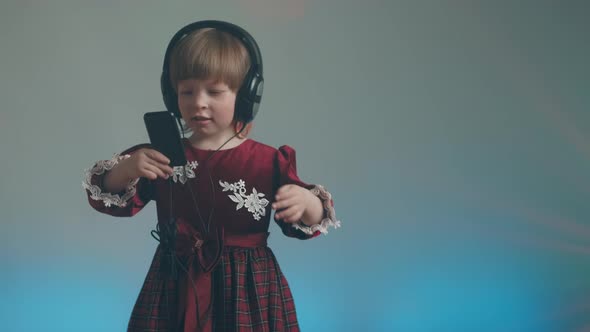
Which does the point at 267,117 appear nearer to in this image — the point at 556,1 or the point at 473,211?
the point at 473,211

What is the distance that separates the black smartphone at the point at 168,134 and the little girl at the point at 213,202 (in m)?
0.02

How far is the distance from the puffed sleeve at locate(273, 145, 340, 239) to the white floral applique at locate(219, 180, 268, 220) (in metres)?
0.04

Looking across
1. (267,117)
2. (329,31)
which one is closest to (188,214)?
(267,117)

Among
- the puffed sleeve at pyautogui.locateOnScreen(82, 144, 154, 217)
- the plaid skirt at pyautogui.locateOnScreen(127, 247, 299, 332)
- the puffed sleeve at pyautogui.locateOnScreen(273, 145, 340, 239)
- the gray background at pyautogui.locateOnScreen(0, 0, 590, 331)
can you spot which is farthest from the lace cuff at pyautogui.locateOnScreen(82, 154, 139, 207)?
the gray background at pyautogui.locateOnScreen(0, 0, 590, 331)

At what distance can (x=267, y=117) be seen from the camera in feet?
5.41

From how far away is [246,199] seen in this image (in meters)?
0.92

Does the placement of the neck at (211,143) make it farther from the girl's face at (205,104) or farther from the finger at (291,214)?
the finger at (291,214)

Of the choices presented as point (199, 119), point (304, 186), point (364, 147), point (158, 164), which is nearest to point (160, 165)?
point (158, 164)

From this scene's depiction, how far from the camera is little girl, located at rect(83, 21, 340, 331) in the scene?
889 millimetres

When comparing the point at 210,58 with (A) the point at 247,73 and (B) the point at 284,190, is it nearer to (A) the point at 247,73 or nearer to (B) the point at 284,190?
(A) the point at 247,73

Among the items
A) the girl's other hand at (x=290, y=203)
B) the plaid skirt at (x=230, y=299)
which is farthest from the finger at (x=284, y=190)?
the plaid skirt at (x=230, y=299)

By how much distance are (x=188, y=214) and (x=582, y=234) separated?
4.29 feet

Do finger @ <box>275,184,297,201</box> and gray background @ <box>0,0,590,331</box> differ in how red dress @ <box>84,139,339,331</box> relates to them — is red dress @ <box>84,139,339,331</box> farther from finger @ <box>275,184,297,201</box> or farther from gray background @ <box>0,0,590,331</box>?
gray background @ <box>0,0,590,331</box>

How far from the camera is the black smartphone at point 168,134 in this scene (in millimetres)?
864
